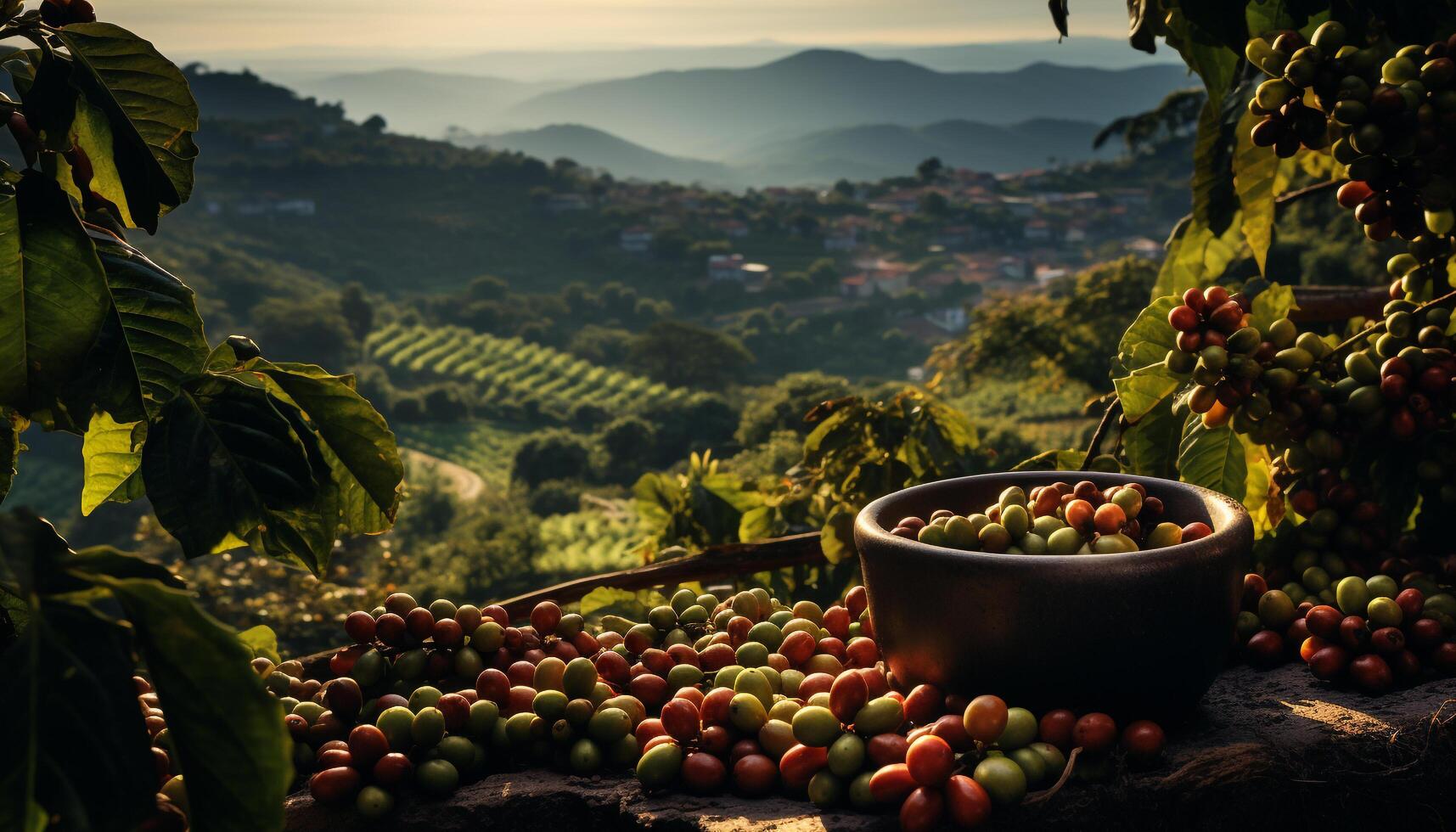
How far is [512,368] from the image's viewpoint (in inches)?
2948

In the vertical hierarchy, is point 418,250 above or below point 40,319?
below

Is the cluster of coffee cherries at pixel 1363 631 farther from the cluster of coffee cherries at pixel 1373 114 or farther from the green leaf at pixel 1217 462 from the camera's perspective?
the cluster of coffee cherries at pixel 1373 114

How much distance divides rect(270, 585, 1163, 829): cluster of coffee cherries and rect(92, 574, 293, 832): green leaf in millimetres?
568

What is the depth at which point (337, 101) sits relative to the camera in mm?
115062

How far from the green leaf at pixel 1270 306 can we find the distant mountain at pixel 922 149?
154325 mm

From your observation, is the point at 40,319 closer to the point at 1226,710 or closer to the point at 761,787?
the point at 761,787

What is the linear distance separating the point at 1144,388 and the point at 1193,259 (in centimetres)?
62

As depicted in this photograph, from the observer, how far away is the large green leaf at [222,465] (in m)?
1.05

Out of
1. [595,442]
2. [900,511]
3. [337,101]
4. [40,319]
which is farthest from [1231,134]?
[337,101]

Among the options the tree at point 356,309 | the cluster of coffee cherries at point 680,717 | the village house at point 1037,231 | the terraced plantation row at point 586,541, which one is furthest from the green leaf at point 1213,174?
the village house at point 1037,231

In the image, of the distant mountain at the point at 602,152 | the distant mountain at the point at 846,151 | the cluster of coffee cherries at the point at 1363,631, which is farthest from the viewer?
the distant mountain at the point at 602,152

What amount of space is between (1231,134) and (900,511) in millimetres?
1016

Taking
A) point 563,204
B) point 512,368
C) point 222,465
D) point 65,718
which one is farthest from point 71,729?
point 563,204

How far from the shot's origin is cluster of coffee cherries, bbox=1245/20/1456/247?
1.46 meters
